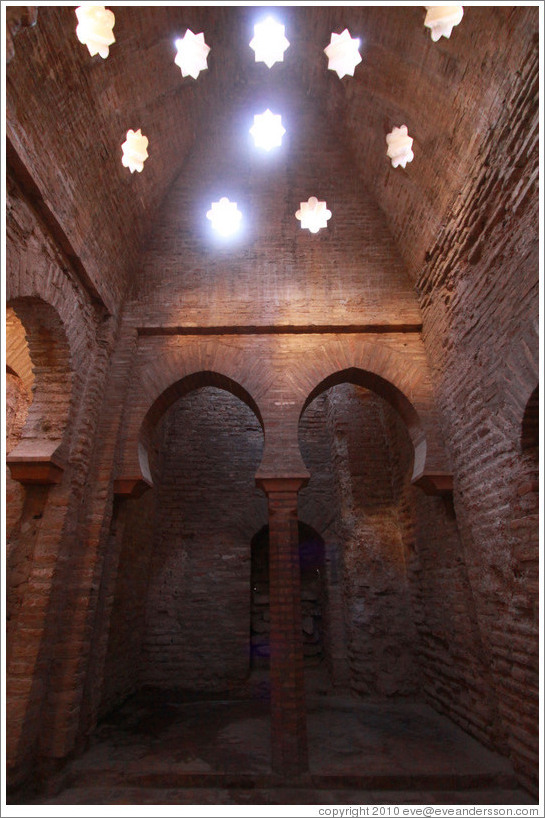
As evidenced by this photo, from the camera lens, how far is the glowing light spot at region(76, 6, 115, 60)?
406 centimetres

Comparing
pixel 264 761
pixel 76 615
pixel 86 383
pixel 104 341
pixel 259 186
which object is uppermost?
pixel 259 186

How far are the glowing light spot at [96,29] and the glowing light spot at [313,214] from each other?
320 cm

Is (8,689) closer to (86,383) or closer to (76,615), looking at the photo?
(76,615)

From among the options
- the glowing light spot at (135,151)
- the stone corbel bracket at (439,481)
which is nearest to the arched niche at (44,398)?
the glowing light spot at (135,151)

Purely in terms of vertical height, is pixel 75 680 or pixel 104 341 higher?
pixel 104 341

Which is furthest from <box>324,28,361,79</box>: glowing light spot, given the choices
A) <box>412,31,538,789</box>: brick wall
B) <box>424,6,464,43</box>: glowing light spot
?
<box>412,31,538,789</box>: brick wall

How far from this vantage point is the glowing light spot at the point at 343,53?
550 centimetres

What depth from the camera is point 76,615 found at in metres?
4.47

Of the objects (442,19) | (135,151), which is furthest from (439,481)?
(135,151)

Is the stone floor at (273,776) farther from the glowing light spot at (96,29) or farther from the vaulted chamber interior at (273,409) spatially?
the glowing light spot at (96,29)

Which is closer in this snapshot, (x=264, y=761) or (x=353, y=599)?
(x=264, y=761)

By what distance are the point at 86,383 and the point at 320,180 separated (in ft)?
15.9

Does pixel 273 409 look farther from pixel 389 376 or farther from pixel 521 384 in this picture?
pixel 521 384

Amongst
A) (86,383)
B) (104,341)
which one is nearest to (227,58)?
(104,341)
